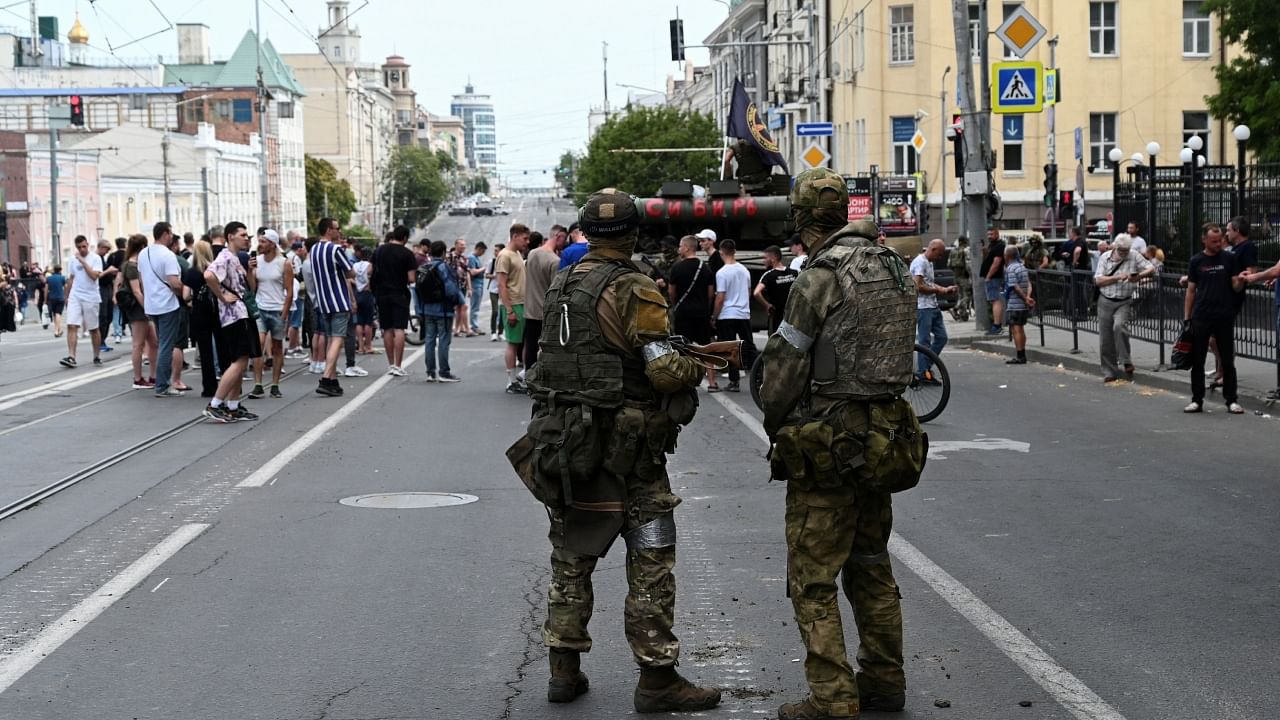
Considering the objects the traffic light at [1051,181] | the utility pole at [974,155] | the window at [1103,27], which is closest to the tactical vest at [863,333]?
the utility pole at [974,155]

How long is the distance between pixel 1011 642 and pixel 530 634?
6.37 ft

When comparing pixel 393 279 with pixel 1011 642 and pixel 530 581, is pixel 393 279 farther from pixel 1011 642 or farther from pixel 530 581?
pixel 1011 642

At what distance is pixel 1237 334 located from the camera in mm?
15516

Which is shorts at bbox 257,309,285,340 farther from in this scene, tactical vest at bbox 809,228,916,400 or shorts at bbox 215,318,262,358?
tactical vest at bbox 809,228,916,400

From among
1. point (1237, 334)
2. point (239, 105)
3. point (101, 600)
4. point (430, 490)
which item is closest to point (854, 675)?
point (101, 600)

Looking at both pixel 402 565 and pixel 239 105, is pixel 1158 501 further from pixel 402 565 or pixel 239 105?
pixel 239 105

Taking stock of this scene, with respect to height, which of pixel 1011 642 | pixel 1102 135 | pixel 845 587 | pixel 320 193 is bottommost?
pixel 1011 642

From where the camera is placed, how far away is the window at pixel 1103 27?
171 ft

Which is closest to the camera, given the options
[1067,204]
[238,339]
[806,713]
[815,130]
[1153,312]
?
[806,713]

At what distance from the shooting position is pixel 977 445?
12500 mm

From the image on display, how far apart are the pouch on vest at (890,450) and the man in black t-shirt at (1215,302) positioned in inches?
378

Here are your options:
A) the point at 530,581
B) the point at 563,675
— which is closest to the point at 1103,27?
the point at 530,581

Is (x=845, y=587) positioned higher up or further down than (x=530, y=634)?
higher up

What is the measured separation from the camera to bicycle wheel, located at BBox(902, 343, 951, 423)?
1390 centimetres
